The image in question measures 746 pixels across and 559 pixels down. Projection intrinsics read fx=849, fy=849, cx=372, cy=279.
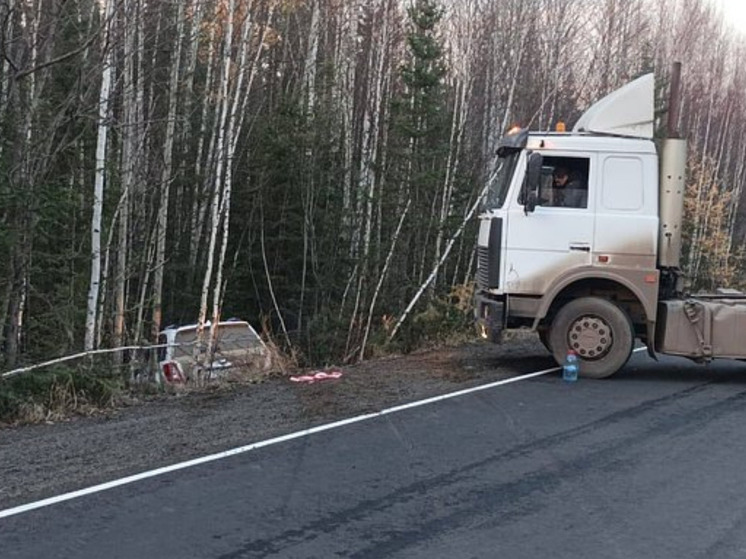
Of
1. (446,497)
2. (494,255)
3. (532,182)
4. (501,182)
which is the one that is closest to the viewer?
(446,497)

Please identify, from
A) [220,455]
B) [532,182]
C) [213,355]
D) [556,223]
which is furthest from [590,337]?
[220,455]

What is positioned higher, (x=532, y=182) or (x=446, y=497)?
(x=532, y=182)

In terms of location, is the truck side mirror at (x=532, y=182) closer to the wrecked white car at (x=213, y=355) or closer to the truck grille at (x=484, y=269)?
the truck grille at (x=484, y=269)

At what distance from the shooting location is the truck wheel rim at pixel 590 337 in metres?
10.6

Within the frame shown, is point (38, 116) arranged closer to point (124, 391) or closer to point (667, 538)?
point (124, 391)

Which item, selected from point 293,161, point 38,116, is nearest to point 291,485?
point 38,116

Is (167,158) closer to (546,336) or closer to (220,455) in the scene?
(546,336)

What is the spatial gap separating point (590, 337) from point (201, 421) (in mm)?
5077

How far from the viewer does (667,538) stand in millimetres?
5172

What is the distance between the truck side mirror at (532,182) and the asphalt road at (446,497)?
2.78m

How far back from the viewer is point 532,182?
33.4 feet

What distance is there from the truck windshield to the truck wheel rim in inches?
71.3

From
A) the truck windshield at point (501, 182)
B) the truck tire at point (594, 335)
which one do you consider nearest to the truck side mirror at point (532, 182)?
the truck windshield at point (501, 182)

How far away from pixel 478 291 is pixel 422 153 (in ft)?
31.2
